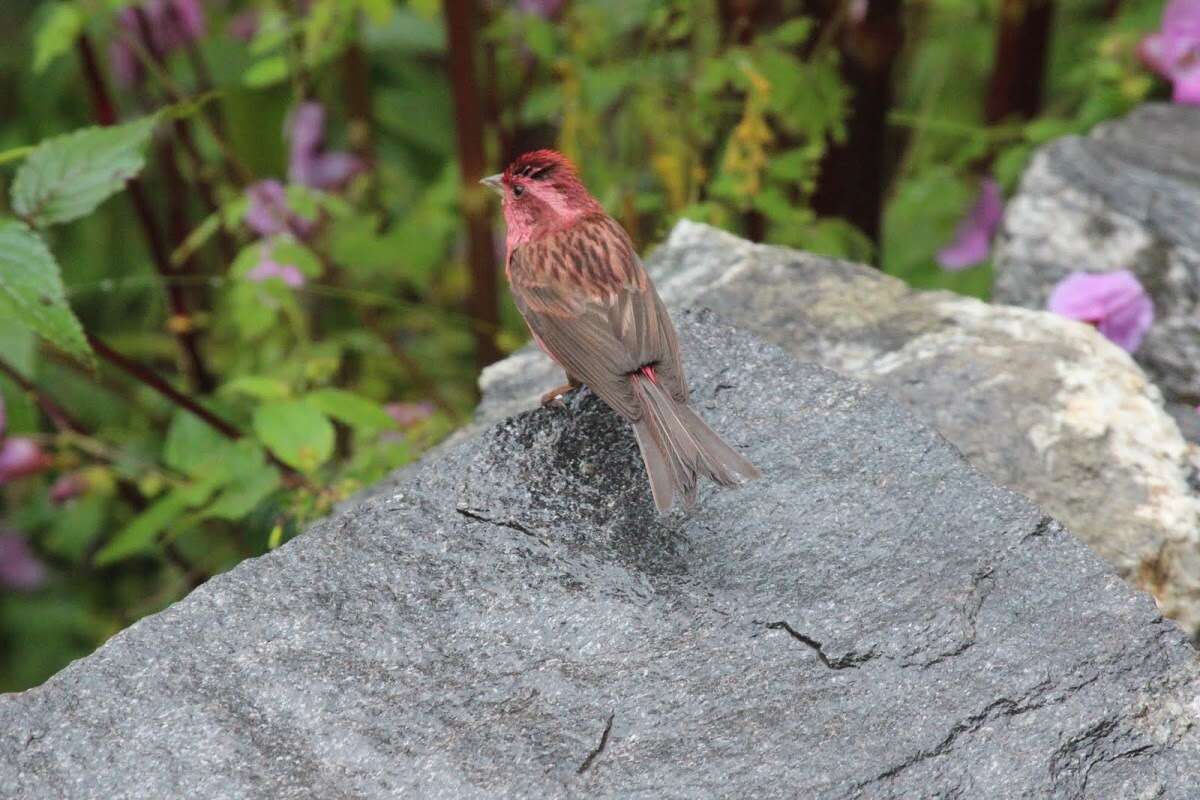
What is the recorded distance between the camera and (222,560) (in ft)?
13.5

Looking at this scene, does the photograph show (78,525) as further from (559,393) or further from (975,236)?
(975,236)

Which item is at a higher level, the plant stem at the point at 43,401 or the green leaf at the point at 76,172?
the green leaf at the point at 76,172

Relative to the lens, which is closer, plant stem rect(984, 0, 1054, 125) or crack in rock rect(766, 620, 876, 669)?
crack in rock rect(766, 620, 876, 669)

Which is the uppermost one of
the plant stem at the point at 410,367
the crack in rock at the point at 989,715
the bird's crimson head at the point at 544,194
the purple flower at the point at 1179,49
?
the bird's crimson head at the point at 544,194

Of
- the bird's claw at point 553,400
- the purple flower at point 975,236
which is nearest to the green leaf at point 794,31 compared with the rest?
the purple flower at point 975,236

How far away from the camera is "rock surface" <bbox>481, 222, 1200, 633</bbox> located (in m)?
2.76

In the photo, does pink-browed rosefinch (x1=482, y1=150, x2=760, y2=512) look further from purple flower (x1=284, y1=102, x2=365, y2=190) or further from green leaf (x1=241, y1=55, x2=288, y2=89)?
purple flower (x1=284, y1=102, x2=365, y2=190)

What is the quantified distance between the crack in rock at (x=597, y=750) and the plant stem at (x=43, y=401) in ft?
6.26

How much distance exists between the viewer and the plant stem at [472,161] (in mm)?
4133

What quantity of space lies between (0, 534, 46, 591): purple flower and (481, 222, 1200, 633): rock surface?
235 cm

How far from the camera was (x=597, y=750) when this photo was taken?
2.14 meters

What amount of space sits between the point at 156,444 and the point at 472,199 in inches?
49.4

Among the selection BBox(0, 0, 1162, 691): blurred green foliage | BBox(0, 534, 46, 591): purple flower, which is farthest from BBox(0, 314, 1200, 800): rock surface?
BBox(0, 534, 46, 591): purple flower

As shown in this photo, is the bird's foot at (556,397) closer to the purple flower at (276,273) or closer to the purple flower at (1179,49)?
the purple flower at (276,273)
